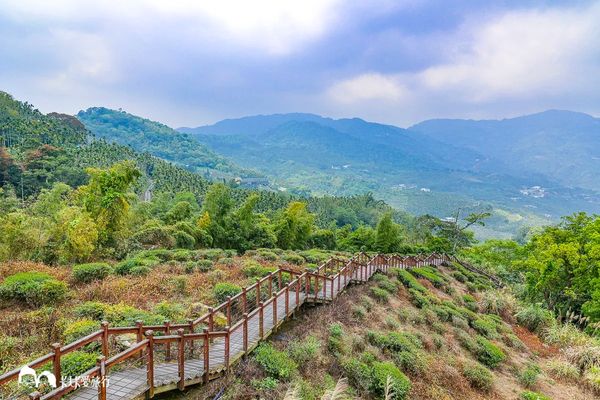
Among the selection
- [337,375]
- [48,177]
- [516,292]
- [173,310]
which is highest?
[48,177]

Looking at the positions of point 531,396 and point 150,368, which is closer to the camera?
point 150,368

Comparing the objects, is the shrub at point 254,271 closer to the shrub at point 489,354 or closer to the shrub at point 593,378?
the shrub at point 489,354

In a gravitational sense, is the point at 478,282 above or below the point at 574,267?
below

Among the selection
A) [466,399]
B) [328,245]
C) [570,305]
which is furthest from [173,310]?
[328,245]

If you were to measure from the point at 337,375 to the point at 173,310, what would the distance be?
4.73m

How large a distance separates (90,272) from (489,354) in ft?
48.1

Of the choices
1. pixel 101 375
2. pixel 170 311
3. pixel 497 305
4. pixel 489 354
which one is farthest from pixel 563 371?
pixel 101 375

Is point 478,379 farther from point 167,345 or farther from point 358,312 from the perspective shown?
point 167,345

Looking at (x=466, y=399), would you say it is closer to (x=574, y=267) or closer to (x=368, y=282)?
(x=368, y=282)

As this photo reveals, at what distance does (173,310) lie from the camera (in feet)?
34.0

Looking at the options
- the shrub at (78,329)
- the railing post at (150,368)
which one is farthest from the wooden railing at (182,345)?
the shrub at (78,329)

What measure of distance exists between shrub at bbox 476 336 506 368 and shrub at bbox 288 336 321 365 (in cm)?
722

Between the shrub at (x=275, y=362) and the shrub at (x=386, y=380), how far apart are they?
212cm

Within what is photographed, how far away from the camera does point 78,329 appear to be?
830 centimetres
